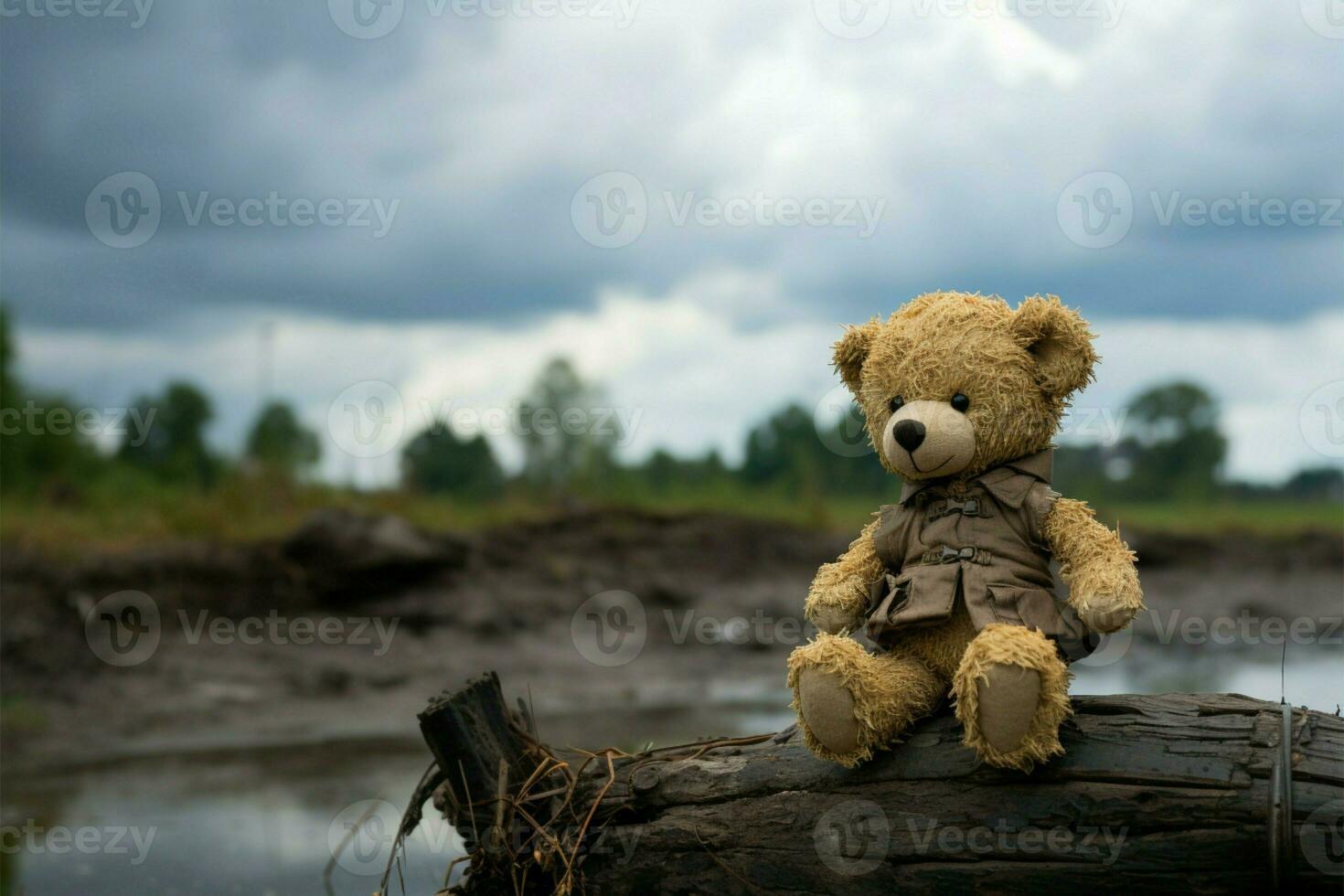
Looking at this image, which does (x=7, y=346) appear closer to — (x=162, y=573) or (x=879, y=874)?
(x=162, y=573)

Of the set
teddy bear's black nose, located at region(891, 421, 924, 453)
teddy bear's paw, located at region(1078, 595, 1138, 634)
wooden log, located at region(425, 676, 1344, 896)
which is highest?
teddy bear's black nose, located at region(891, 421, 924, 453)

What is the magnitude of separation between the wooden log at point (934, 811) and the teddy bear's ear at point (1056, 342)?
2.33 ft

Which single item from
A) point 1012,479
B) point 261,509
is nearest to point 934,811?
point 1012,479

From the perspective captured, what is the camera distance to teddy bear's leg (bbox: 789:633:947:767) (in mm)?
2373

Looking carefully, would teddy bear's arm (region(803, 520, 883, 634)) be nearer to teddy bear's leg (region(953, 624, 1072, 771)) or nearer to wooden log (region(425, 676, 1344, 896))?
wooden log (region(425, 676, 1344, 896))

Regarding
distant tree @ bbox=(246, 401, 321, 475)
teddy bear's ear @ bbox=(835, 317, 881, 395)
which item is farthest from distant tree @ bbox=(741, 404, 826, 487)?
teddy bear's ear @ bbox=(835, 317, 881, 395)

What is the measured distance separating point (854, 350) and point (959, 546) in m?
0.56

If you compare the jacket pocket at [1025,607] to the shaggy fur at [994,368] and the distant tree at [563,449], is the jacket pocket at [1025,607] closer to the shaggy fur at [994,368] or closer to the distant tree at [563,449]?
the shaggy fur at [994,368]

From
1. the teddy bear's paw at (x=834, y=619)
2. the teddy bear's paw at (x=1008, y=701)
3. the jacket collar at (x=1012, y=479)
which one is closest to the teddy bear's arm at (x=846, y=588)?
the teddy bear's paw at (x=834, y=619)

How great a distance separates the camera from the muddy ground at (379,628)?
24.0 feet

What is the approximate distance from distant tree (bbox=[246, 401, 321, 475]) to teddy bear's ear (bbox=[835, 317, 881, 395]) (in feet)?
27.7

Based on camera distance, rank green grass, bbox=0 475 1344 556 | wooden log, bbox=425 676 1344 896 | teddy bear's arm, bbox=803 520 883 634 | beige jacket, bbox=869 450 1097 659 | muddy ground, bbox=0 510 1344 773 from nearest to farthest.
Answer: wooden log, bbox=425 676 1344 896
beige jacket, bbox=869 450 1097 659
teddy bear's arm, bbox=803 520 883 634
muddy ground, bbox=0 510 1344 773
green grass, bbox=0 475 1344 556

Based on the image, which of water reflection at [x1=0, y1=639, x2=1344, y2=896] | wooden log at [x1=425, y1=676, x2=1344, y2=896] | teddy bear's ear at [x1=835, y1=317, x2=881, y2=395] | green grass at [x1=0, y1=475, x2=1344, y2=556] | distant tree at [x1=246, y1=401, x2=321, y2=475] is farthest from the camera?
distant tree at [x1=246, y1=401, x2=321, y2=475]

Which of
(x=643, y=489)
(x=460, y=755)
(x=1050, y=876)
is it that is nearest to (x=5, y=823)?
(x=460, y=755)
